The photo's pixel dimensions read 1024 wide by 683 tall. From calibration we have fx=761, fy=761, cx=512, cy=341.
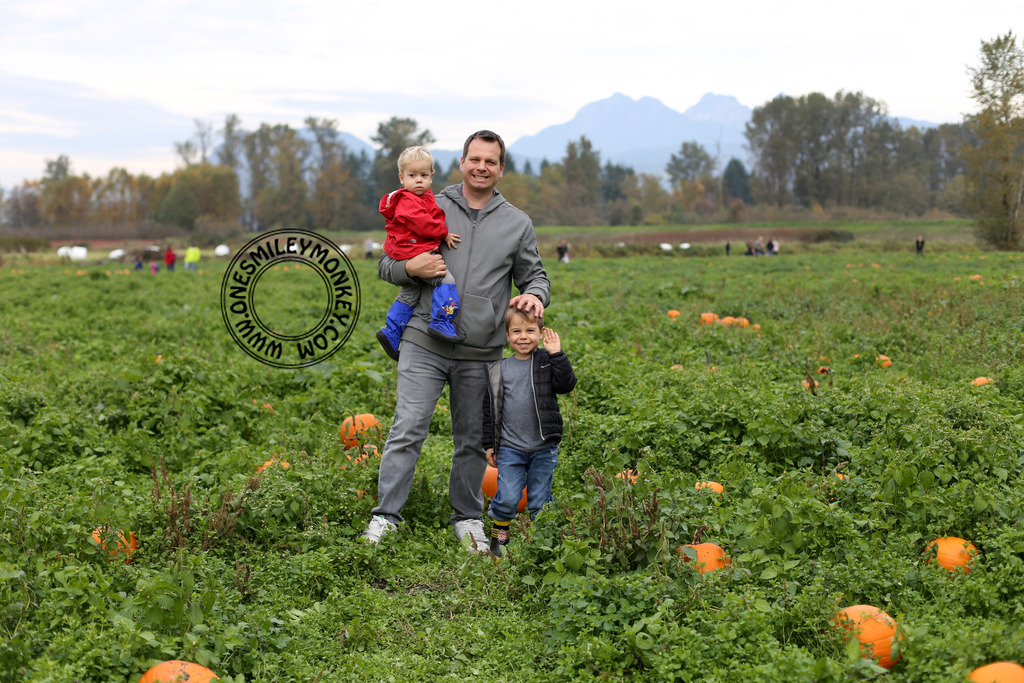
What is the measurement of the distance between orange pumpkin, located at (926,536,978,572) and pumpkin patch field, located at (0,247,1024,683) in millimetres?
21

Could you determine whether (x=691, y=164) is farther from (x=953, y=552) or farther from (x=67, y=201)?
(x=953, y=552)

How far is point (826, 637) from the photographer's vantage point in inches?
129

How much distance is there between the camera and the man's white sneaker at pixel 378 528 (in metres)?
4.87

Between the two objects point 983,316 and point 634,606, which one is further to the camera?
point 983,316

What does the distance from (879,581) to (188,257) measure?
3386cm

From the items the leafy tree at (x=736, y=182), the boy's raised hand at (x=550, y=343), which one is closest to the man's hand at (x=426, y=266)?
the boy's raised hand at (x=550, y=343)

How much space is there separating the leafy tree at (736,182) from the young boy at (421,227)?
11596cm

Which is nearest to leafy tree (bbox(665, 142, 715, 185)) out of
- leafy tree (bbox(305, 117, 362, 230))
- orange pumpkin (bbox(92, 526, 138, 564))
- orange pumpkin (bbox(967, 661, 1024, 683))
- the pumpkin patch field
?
Result: leafy tree (bbox(305, 117, 362, 230))

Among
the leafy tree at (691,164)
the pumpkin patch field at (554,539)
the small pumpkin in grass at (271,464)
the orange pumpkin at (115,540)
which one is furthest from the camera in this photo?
the leafy tree at (691,164)

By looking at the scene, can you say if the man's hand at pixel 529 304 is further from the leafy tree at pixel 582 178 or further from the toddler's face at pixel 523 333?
the leafy tree at pixel 582 178

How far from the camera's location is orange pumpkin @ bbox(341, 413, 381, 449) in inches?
240

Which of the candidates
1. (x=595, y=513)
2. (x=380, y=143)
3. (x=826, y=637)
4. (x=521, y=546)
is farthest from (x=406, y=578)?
(x=380, y=143)

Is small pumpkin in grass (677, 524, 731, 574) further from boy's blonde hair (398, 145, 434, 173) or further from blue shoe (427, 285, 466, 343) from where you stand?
boy's blonde hair (398, 145, 434, 173)

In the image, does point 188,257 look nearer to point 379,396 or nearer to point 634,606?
point 379,396
